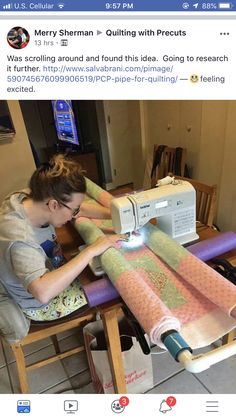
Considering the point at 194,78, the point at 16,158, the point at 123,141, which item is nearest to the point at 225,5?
the point at 194,78

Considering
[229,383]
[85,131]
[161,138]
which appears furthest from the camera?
[85,131]

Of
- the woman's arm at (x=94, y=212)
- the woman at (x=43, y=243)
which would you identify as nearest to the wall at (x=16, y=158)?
the woman's arm at (x=94, y=212)

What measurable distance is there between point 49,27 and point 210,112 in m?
1.68

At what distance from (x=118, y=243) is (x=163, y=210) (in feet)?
0.69

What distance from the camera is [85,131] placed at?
378 centimetres

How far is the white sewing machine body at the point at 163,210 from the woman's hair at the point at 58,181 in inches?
5.8

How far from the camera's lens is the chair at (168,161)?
7.86ft

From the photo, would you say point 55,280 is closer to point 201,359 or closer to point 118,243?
point 118,243

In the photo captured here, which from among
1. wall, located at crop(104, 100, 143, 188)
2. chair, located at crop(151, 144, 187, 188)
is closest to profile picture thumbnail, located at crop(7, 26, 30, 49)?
chair, located at crop(151, 144, 187, 188)

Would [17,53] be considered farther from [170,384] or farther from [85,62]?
[170,384]

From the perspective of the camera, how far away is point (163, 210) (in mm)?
952
